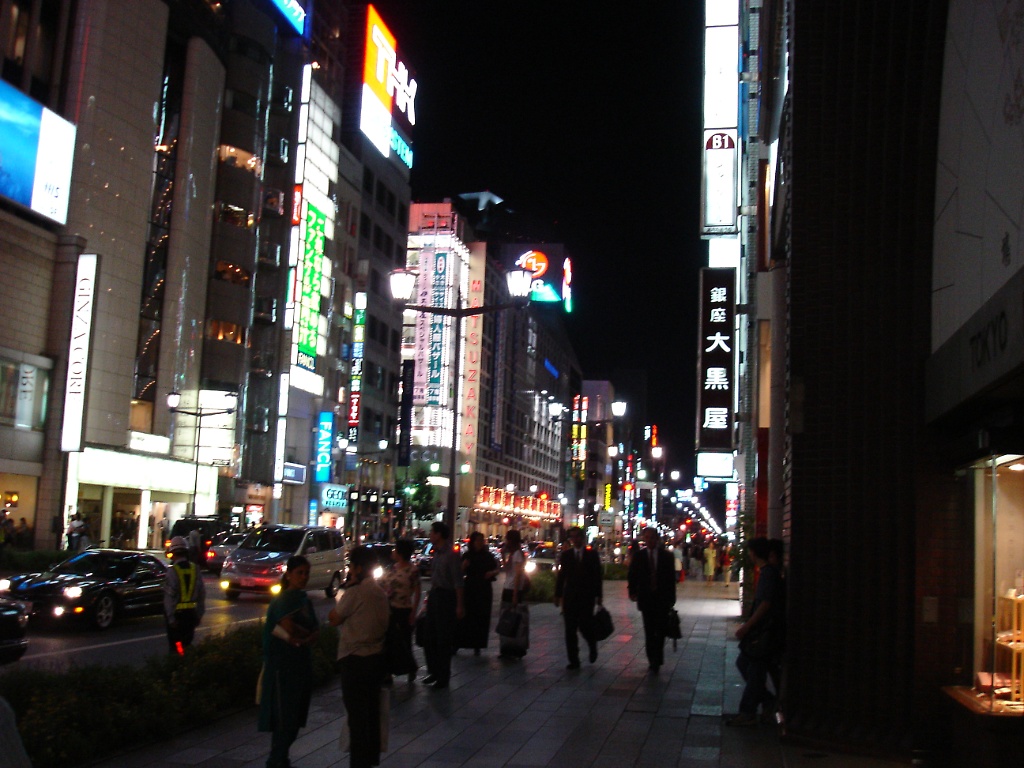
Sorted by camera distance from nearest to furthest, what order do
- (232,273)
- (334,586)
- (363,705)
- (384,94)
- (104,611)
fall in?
(363,705) → (104,611) → (334,586) → (232,273) → (384,94)

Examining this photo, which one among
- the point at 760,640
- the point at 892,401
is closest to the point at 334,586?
the point at 760,640

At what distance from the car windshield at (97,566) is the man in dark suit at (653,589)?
411 inches

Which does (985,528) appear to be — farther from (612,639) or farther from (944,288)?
(612,639)

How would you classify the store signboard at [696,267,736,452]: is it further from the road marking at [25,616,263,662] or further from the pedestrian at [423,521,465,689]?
the pedestrian at [423,521,465,689]

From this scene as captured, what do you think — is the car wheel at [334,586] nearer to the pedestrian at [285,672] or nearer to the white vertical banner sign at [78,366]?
the white vertical banner sign at [78,366]

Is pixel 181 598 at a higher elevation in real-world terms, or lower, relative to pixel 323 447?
lower

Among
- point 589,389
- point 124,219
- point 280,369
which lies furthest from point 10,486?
point 589,389

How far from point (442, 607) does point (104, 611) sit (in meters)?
8.96

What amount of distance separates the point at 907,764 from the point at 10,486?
136ft

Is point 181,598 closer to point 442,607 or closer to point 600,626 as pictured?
point 442,607

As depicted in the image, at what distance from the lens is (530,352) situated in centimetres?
13938

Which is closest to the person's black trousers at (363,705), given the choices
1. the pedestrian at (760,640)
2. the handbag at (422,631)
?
the pedestrian at (760,640)

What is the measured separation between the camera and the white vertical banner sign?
44281 millimetres

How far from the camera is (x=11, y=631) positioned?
1482 cm
